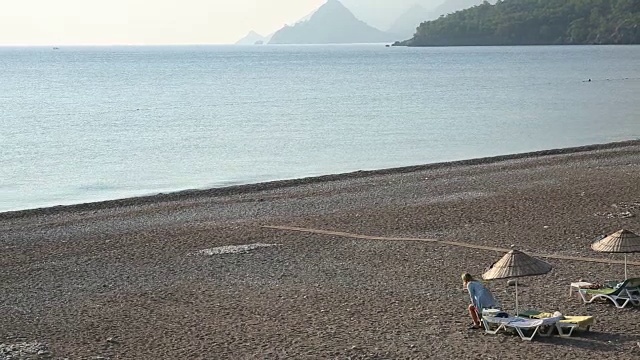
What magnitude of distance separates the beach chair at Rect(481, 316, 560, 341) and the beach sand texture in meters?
0.20

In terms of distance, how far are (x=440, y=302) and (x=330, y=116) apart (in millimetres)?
47201

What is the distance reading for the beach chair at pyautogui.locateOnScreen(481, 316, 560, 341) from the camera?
13.0 metres

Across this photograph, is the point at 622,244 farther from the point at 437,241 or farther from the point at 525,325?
the point at 437,241

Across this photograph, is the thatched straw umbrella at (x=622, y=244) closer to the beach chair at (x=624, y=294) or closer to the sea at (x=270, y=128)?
the beach chair at (x=624, y=294)

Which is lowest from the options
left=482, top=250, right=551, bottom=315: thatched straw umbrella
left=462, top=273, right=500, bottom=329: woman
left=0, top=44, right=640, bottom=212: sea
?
left=0, top=44, right=640, bottom=212: sea

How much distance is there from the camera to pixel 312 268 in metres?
18.0

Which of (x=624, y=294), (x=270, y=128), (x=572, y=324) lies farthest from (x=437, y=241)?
(x=270, y=128)

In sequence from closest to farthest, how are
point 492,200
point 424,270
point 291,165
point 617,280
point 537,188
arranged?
point 617,280
point 424,270
point 492,200
point 537,188
point 291,165

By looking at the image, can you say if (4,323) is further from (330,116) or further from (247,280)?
(330,116)

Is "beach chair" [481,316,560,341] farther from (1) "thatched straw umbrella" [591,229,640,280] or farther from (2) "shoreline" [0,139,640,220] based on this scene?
(2) "shoreline" [0,139,640,220]

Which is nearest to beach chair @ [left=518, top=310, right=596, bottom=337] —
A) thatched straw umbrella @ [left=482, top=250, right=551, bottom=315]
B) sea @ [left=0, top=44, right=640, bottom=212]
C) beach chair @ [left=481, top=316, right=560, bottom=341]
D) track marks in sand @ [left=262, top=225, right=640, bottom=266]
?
beach chair @ [left=481, top=316, right=560, bottom=341]

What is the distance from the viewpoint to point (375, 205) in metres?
25.2

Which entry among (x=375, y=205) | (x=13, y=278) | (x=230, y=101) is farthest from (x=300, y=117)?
(x=13, y=278)

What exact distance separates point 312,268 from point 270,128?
37112 millimetres
